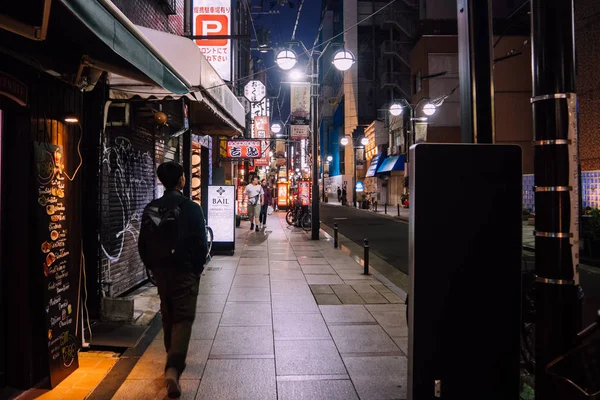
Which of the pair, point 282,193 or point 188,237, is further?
point 282,193

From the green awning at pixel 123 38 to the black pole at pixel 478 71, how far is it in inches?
119

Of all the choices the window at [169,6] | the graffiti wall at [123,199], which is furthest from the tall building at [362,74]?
the graffiti wall at [123,199]

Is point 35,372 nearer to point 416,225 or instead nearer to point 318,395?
point 318,395

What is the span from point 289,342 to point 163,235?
239 cm

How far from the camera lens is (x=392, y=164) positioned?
4322cm

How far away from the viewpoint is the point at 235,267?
426 inches

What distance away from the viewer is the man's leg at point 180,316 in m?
4.19

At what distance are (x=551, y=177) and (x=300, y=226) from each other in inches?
727

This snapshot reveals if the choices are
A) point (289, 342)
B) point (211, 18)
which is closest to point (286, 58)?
point (211, 18)

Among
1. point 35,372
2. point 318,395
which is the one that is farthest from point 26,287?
point 318,395

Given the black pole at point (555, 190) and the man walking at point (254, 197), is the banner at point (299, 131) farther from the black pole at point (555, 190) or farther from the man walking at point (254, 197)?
the black pole at point (555, 190)

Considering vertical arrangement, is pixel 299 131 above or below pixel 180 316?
above

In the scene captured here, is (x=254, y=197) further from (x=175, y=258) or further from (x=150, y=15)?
(x=175, y=258)

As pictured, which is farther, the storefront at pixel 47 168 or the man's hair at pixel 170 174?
the man's hair at pixel 170 174
